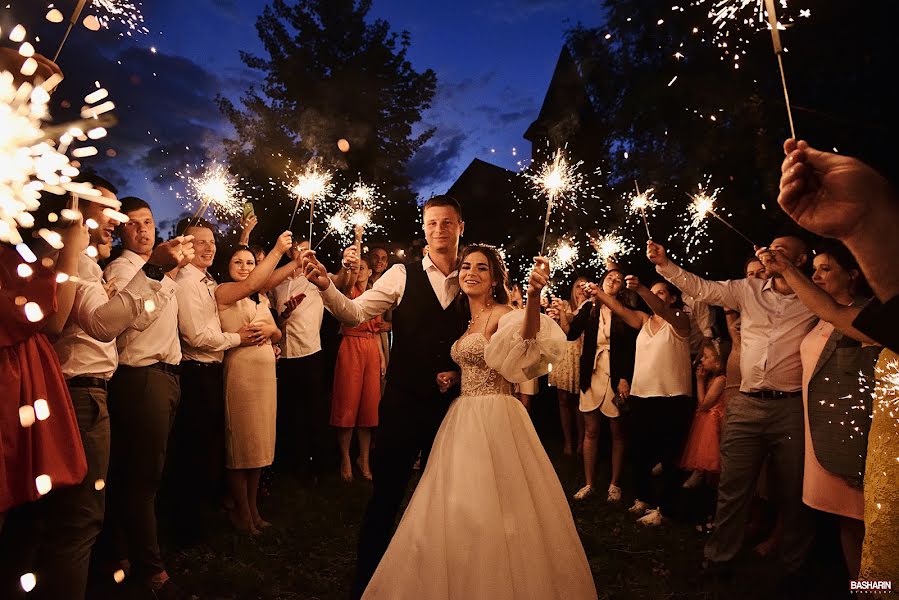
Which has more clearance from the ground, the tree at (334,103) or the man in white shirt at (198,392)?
the tree at (334,103)

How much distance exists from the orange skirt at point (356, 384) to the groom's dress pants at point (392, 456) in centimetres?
328

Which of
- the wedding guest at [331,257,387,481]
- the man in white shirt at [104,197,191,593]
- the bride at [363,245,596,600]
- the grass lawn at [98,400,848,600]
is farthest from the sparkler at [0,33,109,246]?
the wedding guest at [331,257,387,481]

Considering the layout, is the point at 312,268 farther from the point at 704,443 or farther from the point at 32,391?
the point at 704,443

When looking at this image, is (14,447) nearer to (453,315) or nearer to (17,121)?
(17,121)

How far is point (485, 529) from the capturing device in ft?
9.58

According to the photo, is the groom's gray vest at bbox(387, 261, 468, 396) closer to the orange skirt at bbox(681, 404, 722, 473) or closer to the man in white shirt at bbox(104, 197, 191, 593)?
the man in white shirt at bbox(104, 197, 191, 593)

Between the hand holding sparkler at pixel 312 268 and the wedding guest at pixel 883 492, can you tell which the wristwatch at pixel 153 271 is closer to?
the hand holding sparkler at pixel 312 268

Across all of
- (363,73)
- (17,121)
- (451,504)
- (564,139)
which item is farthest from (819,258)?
(363,73)

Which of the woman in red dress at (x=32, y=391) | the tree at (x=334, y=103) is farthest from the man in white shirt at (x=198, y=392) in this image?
the tree at (x=334, y=103)

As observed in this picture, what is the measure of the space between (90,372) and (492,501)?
2.34m

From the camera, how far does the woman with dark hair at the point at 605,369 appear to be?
20.9 ft

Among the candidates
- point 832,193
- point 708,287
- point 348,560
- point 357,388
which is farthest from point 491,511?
point 357,388

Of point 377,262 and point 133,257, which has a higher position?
point 377,262

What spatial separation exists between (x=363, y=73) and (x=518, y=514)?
22152 mm
